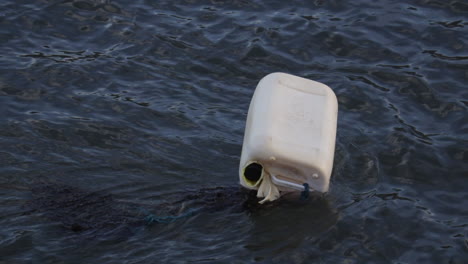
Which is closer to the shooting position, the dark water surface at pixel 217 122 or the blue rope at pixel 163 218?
the dark water surface at pixel 217 122

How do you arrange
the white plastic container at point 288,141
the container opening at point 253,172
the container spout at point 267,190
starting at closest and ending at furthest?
the white plastic container at point 288,141 → the container opening at point 253,172 → the container spout at point 267,190

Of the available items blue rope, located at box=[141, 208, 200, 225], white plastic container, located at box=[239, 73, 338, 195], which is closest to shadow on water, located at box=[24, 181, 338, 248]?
blue rope, located at box=[141, 208, 200, 225]

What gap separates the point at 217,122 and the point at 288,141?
2.12 metres

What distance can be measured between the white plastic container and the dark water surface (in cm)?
44

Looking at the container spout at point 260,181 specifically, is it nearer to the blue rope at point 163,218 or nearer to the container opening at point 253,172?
the container opening at point 253,172

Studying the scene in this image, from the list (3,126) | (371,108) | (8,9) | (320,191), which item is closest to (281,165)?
(320,191)

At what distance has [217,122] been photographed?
851 cm

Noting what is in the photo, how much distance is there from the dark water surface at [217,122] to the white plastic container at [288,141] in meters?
0.44

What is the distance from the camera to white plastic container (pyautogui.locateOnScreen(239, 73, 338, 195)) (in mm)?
6465

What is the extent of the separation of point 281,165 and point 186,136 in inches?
75.9

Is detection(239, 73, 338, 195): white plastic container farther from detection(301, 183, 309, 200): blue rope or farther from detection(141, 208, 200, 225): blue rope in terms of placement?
detection(141, 208, 200, 225): blue rope

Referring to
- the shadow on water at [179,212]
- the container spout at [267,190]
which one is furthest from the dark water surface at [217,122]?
the container spout at [267,190]

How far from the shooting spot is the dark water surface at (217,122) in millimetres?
6523

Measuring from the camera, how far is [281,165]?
6566mm
